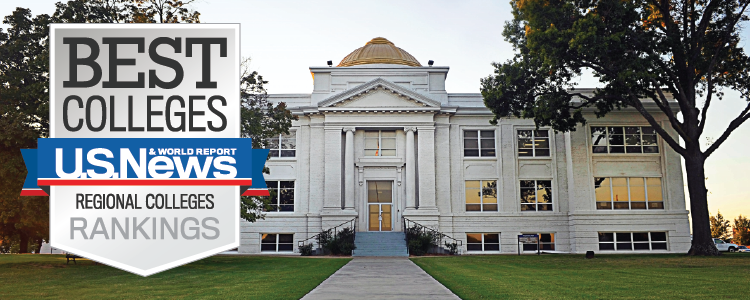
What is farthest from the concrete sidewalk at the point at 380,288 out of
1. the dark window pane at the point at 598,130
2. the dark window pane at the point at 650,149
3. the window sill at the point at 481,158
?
the dark window pane at the point at 650,149

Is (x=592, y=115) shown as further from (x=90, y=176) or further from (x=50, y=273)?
(x=90, y=176)

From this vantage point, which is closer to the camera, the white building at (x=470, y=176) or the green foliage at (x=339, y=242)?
the green foliage at (x=339, y=242)

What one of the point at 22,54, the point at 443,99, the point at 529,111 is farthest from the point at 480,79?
the point at 22,54

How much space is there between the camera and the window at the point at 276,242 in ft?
110

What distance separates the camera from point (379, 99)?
111 ft

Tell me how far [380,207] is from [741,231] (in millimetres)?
61005

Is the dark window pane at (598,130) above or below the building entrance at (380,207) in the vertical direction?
above

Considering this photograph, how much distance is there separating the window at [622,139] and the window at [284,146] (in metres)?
17.2

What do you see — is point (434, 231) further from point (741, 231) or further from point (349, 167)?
point (741, 231)

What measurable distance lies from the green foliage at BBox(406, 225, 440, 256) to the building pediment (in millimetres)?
7069

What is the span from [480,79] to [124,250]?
24.2 meters

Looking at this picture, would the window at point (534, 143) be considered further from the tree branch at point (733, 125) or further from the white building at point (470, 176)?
the tree branch at point (733, 125)

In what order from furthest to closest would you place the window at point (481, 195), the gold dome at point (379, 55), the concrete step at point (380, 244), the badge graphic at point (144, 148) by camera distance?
the gold dome at point (379, 55)
the window at point (481, 195)
the concrete step at point (380, 244)
the badge graphic at point (144, 148)

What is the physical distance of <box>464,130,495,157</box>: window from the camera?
34594 mm
